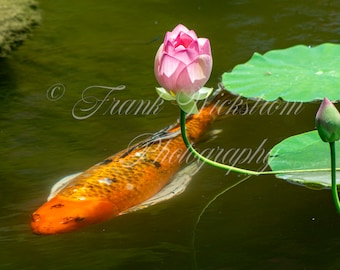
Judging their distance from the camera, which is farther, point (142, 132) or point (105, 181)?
point (142, 132)

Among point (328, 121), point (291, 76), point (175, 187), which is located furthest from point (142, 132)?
point (328, 121)

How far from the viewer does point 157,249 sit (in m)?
1.71

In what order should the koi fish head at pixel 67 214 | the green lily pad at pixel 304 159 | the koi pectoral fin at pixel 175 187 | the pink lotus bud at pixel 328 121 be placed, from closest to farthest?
the pink lotus bud at pixel 328 121 < the green lily pad at pixel 304 159 < the koi fish head at pixel 67 214 < the koi pectoral fin at pixel 175 187

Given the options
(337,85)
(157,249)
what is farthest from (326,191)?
(157,249)

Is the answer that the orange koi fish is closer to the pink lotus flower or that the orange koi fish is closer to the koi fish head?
the koi fish head

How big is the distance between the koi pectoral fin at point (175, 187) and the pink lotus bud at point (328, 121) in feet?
2.07

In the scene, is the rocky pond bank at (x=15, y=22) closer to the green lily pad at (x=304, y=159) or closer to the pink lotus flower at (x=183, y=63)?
the green lily pad at (x=304, y=159)

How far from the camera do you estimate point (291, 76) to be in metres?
2.14

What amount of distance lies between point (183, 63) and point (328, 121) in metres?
0.28

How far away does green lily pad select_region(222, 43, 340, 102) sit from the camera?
204 cm

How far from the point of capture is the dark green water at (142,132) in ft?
5.57

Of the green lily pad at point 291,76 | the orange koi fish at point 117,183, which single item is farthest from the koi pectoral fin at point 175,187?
the green lily pad at point 291,76

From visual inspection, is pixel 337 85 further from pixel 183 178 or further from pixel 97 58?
pixel 97 58

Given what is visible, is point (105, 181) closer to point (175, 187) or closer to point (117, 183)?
point (117, 183)
